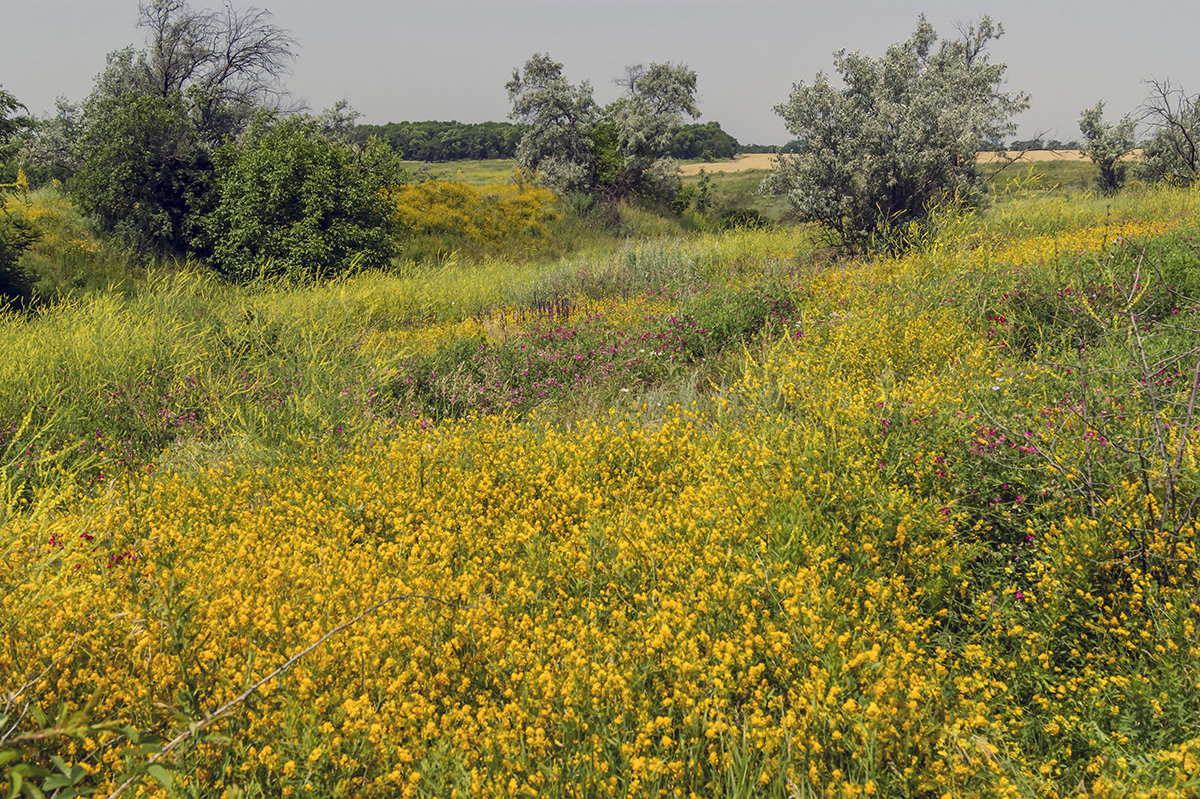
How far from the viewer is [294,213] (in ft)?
43.8

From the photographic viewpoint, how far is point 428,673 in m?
2.25

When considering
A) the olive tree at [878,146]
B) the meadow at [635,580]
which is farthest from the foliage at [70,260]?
the olive tree at [878,146]

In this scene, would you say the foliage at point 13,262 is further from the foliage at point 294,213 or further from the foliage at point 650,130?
the foliage at point 650,130

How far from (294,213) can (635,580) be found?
13157 mm

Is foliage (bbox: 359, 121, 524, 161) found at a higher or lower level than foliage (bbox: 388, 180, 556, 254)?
higher

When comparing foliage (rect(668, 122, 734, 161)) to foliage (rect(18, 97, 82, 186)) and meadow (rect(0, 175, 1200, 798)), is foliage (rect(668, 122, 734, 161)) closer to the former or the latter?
foliage (rect(18, 97, 82, 186))

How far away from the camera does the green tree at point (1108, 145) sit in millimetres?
25281

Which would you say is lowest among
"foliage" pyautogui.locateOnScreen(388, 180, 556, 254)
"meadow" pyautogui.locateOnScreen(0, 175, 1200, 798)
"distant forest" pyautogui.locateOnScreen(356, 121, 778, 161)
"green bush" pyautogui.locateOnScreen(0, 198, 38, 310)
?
"meadow" pyautogui.locateOnScreen(0, 175, 1200, 798)

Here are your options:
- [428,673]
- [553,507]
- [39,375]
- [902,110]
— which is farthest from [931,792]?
[902,110]

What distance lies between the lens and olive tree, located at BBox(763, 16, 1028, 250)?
1174 centimetres

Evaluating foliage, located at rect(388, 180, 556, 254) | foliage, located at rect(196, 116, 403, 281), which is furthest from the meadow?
foliage, located at rect(388, 180, 556, 254)

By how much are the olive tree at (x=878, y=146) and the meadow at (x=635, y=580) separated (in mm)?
7057

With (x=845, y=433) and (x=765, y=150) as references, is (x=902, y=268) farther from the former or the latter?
(x=765, y=150)

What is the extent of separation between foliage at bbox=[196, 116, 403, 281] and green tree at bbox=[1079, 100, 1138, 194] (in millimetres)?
26462
